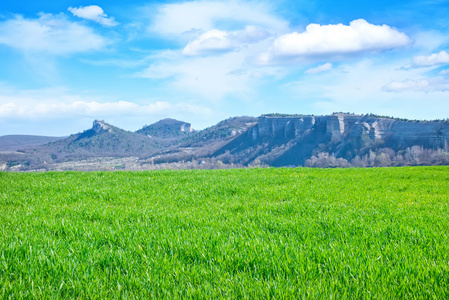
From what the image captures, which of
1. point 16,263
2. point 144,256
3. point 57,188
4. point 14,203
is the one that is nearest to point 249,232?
point 144,256

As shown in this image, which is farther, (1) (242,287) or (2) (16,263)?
(2) (16,263)

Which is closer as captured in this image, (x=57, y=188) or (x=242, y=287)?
(x=242, y=287)

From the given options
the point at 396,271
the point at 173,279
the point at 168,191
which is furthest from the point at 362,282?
the point at 168,191

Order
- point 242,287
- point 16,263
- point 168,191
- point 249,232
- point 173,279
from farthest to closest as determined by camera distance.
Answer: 1. point 168,191
2. point 249,232
3. point 16,263
4. point 173,279
5. point 242,287

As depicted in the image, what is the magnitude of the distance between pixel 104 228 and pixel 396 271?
5.77 m

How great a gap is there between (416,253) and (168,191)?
384 inches

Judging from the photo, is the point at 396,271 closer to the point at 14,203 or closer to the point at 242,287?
the point at 242,287

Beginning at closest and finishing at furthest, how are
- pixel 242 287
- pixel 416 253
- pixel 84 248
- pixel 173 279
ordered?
pixel 242 287 < pixel 173 279 < pixel 416 253 < pixel 84 248

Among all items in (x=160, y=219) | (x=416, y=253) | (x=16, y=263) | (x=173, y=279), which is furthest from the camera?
(x=160, y=219)

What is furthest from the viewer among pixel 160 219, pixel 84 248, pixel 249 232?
pixel 160 219

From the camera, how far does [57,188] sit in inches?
547

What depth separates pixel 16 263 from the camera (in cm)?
495

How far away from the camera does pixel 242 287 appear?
4.09 metres

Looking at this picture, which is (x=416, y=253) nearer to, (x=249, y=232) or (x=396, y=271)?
(x=396, y=271)
